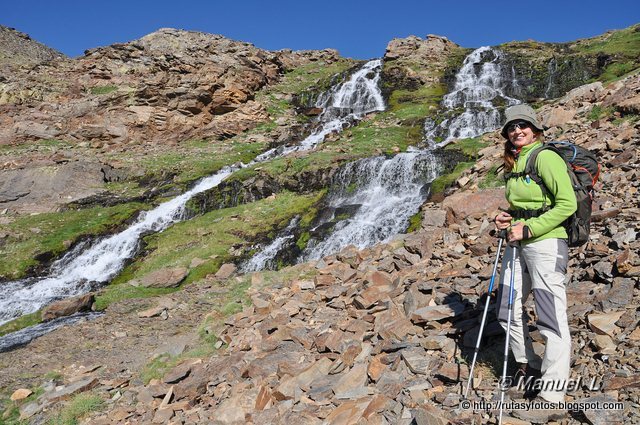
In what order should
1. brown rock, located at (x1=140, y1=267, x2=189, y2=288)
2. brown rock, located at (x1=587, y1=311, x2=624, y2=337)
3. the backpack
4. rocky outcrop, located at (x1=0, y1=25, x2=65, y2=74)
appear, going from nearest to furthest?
the backpack
brown rock, located at (x1=587, y1=311, x2=624, y2=337)
brown rock, located at (x1=140, y1=267, x2=189, y2=288)
rocky outcrop, located at (x1=0, y1=25, x2=65, y2=74)

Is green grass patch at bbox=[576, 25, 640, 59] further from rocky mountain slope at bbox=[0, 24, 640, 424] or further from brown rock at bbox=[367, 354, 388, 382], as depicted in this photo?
brown rock at bbox=[367, 354, 388, 382]

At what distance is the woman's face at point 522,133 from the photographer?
181 inches

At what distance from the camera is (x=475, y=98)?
4381 centimetres

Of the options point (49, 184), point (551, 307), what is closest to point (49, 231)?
point (49, 184)

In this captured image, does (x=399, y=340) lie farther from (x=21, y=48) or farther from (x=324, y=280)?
(x=21, y=48)

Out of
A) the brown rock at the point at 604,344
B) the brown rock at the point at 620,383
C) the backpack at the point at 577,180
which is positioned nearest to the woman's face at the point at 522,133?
the backpack at the point at 577,180

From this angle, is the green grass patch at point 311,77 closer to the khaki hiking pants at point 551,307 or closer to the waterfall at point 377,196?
the waterfall at point 377,196

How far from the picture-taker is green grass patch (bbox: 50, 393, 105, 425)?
8.21 m

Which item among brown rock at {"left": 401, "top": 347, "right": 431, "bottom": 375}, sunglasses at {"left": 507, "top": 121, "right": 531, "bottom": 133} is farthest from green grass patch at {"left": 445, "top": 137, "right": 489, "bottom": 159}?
sunglasses at {"left": 507, "top": 121, "right": 531, "bottom": 133}

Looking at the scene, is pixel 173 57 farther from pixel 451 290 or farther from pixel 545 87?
pixel 451 290

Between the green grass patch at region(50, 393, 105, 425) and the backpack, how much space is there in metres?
9.08

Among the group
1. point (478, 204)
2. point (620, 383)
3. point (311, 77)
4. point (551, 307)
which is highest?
point (311, 77)

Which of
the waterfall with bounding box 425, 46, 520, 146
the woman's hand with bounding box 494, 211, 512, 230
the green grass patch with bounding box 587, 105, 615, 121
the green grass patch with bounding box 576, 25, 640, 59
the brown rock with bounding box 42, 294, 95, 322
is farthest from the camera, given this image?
the green grass patch with bounding box 576, 25, 640, 59

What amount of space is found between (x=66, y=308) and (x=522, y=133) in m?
17.4
